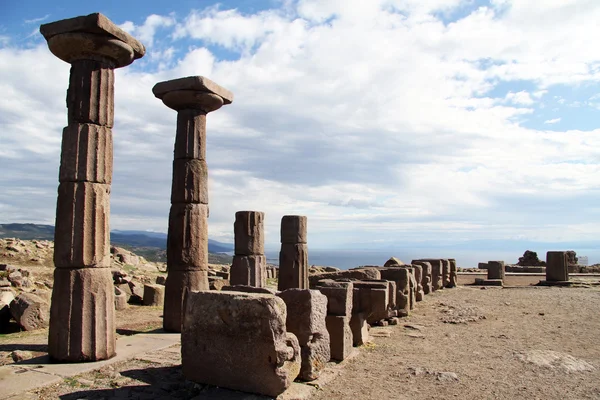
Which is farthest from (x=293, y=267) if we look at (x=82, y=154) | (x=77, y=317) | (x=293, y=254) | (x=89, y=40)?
(x=89, y=40)

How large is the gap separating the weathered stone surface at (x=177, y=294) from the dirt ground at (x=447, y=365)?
873 millimetres

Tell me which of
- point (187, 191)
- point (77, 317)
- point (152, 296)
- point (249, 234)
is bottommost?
point (152, 296)

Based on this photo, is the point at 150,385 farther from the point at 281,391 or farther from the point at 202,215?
the point at 202,215

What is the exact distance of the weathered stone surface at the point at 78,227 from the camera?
709 centimetres

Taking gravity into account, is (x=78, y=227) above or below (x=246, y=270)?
above

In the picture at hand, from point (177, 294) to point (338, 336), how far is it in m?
3.54

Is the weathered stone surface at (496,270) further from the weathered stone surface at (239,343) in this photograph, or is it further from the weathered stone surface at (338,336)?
the weathered stone surface at (239,343)

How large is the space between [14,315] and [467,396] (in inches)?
332

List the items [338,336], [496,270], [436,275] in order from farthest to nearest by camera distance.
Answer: [496,270]
[436,275]
[338,336]

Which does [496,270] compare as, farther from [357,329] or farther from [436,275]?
[357,329]

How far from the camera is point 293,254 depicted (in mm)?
14375

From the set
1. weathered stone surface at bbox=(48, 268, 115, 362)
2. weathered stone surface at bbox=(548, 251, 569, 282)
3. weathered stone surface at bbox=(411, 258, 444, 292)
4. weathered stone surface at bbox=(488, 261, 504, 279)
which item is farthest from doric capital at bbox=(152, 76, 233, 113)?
weathered stone surface at bbox=(488, 261, 504, 279)

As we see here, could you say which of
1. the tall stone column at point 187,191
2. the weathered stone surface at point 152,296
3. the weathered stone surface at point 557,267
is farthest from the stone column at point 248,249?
the weathered stone surface at point 557,267

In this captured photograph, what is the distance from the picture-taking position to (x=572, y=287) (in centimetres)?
2053
